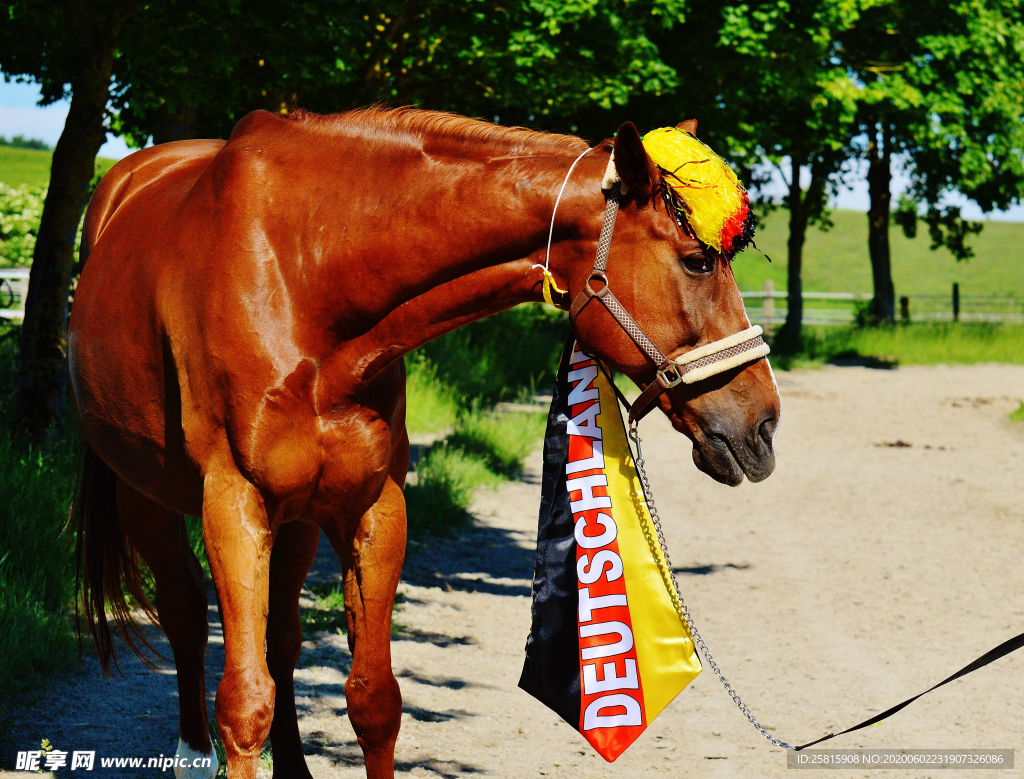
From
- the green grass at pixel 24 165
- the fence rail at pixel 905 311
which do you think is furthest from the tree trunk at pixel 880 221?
the green grass at pixel 24 165

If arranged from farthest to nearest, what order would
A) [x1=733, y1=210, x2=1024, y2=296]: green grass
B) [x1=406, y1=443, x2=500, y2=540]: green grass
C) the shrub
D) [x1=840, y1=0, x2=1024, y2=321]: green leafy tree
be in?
[x1=733, y1=210, x2=1024, y2=296]: green grass → [x1=840, y1=0, x2=1024, y2=321]: green leafy tree → the shrub → [x1=406, y1=443, x2=500, y2=540]: green grass

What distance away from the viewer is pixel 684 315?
7.29 ft

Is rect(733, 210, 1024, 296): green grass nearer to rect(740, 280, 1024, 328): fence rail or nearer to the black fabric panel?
rect(740, 280, 1024, 328): fence rail

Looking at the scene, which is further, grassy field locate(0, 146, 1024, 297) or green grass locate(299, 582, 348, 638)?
grassy field locate(0, 146, 1024, 297)

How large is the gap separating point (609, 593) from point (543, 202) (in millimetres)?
1105

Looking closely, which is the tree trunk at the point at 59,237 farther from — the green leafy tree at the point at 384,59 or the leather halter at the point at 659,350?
the leather halter at the point at 659,350

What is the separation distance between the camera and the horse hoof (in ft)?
10.4

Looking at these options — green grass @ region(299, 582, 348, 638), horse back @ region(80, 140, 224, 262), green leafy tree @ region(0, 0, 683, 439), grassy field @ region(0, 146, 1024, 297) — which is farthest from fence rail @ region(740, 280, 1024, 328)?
horse back @ region(80, 140, 224, 262)

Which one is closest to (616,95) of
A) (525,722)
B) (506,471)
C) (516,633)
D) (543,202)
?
(506,471)

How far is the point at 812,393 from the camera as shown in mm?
15719

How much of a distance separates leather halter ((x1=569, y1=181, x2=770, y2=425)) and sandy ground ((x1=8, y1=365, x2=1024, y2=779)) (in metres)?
2.08

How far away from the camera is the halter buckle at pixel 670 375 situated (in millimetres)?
2213

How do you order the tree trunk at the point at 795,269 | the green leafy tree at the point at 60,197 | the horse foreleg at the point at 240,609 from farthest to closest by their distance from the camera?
the tree trunk at the point at 795,269 → the green leafy tree at the point at 60,197 → the horse foreleg at the point at 240,609

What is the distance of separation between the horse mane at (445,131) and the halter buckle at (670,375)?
2.00 ft
